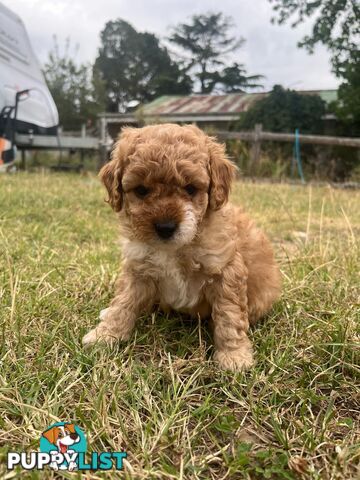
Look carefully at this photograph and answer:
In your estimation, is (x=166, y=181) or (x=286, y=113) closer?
(x=166, y=181)

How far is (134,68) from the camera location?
45.3 meters

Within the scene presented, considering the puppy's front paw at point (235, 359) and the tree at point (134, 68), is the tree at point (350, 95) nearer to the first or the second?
the puppy's front paw at point (235, 359)

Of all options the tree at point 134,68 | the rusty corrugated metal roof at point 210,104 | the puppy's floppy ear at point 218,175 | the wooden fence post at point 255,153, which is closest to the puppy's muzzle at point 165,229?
the puppy's floppy ear at point 218,175

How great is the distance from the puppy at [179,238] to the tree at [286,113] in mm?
16755

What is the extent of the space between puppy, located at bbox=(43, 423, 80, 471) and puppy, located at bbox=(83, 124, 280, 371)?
0.71 meters

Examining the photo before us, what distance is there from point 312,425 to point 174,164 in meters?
1.33

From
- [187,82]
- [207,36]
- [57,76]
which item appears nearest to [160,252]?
[57,76]

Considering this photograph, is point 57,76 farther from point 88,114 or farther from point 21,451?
point 21,451

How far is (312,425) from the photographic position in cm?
163

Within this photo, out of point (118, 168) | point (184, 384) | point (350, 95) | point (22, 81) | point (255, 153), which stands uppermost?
point (350, 95)

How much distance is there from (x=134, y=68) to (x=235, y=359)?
47524 mm

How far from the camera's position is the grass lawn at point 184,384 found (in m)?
1.47

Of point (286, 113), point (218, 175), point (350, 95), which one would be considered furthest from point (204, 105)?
point (218, 175)

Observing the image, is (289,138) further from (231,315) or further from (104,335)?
(104,335)
